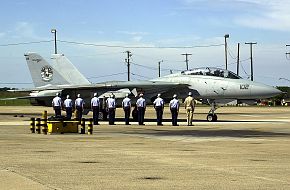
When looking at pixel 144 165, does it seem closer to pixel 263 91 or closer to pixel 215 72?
pixel 263 91

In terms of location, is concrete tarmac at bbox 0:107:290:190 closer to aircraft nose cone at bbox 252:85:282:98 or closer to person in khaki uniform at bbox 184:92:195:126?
person in khaki uniform at bbox 184:92:195:126

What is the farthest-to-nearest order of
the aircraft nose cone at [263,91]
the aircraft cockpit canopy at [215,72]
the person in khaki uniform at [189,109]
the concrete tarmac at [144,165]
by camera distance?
the aircraft cockpit canopy at [215,72], the aircraft nose cone at [263,91], the person in khaki uniform at [189,109], the concrete tarmac at [144,165]

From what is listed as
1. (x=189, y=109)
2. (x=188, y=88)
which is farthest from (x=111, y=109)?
(x=188, y=88)

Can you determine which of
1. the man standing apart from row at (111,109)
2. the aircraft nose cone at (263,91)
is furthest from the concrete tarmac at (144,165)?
the aircraft nose cone at (263,91)

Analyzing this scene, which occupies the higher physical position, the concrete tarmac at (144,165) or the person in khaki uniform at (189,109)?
the person in khaki uniform at (189,109)

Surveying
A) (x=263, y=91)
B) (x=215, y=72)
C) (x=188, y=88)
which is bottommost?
(x=263, y=91)

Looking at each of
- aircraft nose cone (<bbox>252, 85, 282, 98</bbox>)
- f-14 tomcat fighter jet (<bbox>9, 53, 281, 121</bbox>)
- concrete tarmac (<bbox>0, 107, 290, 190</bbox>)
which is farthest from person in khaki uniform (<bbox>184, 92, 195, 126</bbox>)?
concrete tarmac (<bbox>0, 107, 290, 190</bbox>)

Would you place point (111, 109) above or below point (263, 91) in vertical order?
below

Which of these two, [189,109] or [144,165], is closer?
[144,165]

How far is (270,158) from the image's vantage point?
12.3 meters

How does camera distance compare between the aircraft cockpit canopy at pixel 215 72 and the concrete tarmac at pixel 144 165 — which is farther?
the aircraft cockpit canopy at pixel 215 72

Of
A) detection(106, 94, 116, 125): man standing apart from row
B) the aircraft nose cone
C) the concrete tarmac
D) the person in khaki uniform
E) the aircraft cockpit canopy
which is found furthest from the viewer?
the aircraft cockpit canopy

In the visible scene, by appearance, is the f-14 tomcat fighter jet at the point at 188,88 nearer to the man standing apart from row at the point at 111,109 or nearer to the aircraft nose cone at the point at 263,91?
the aircraft nose cone at the point at 263,91

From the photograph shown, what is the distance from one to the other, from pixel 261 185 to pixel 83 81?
30974 mm
